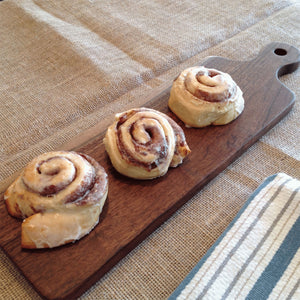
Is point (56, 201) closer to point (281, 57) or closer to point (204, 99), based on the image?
point (204, 99)

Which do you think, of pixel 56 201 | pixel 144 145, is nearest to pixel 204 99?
pixel 144 145

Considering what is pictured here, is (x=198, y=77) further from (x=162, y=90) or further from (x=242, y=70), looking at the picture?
(x=242, y=70)

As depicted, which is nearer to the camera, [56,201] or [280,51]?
[56,201]

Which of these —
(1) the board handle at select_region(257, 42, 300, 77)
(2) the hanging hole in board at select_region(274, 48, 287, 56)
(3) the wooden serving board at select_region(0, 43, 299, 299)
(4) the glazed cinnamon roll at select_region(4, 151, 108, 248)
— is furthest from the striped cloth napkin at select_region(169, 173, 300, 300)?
(2) the hanging hole in board at select_region(274, 48, 287, 56)

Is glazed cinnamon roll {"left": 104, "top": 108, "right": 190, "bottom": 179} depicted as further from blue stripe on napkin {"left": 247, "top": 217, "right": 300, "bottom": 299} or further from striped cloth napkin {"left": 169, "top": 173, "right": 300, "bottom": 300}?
blue stripe on napkin {"left": 247, "top": 217, "right": 300, "bottom": 299}

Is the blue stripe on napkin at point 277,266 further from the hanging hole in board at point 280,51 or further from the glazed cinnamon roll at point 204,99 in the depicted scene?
the hanging hole in board at point 280,51
